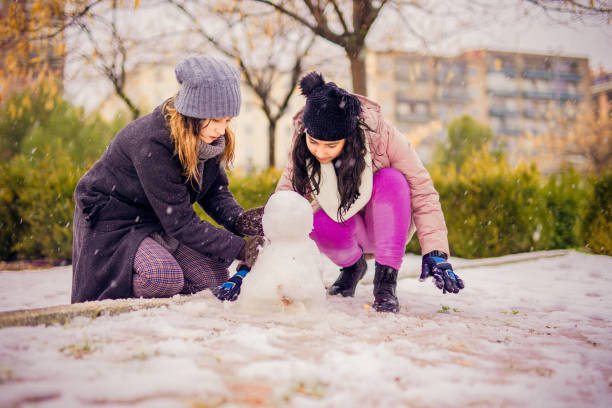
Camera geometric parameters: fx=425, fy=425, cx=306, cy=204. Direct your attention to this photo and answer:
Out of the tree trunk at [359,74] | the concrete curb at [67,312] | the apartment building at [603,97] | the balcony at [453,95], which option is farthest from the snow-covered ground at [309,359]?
the balcony at [453,95]

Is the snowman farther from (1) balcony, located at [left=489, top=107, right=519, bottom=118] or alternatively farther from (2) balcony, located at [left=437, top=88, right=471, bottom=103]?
(1) balcony, located at [left=489, top=107, right=519, bottom=118]

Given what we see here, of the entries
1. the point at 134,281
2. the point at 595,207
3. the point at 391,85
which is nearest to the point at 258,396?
the point at 134,281

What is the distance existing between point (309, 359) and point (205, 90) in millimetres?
1505

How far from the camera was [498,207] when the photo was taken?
5.47 meters

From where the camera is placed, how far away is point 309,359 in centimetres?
152

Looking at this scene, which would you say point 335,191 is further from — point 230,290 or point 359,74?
point 359,74

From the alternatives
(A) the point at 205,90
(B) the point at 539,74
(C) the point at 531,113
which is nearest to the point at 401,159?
(A) the point at 205,90

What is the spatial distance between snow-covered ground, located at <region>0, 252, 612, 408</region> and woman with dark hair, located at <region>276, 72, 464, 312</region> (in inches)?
13.4

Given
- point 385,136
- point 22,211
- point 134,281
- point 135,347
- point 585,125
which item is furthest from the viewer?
point 585,125

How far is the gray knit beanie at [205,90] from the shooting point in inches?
90.4

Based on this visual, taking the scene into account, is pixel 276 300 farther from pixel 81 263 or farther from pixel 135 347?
pixel 81 263

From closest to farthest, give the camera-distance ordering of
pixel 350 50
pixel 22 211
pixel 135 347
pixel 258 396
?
pixel 258 396
pixel 135 347
pixel 22 211
pixel 350 50

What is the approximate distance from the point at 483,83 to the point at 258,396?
5540cm

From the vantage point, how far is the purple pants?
8.32 feet
